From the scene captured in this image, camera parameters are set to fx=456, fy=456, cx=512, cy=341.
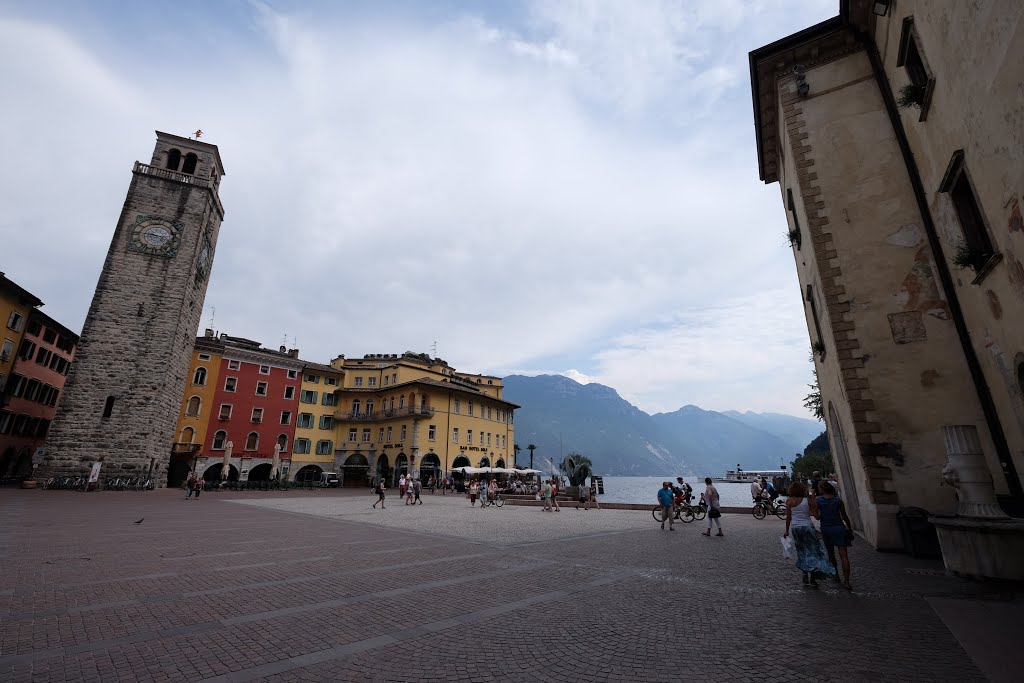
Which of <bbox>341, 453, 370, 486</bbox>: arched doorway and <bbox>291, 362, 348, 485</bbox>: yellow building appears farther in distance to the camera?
<bbox>341, 453, 370, 486</bbox>: arched doorway

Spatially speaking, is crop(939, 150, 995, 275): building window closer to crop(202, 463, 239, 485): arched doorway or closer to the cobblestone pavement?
the cobblestone pavement

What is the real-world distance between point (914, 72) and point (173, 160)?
160ft

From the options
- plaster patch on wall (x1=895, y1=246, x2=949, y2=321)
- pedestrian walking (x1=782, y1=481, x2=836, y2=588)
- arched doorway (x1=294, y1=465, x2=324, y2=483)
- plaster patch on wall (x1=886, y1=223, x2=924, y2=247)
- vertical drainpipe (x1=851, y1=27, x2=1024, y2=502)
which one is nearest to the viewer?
pedestrian walking (x1=782, y1=481, x2=836, y2=588)

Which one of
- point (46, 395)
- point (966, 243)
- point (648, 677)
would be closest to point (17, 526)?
point (648, 677)

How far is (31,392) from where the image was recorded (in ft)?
125

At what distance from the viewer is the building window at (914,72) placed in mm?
9298

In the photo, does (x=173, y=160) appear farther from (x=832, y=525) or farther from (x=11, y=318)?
(x=832, y=525)

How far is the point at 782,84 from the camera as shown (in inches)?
569

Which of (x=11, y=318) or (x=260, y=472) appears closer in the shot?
(x=11, y=318)

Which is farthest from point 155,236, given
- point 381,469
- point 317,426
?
point 381,469

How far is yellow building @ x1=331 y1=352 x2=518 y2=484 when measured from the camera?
4688 centimetres

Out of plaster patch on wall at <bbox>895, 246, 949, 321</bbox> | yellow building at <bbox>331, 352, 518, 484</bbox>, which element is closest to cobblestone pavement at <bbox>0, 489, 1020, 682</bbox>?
plaster patch on wall at <bbox>895, 246, 949, 321</bbox>

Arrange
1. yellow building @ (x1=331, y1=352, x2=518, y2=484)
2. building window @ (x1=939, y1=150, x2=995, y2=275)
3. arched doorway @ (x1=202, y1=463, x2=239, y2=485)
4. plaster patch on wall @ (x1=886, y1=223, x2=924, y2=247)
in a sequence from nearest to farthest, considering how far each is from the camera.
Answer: building window @ (x1=939, y1=150, x2=995, y2=275)
plaster patch on wall @ (x1=886, y1=223, x2=924, y2=247)
arched doorway @ (x1=202, y1=463, x2=239, y2=485)
yellow building @ (x1=331, y1=352, x2=518, y2=484)

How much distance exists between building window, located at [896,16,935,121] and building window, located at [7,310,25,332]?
169 feet
